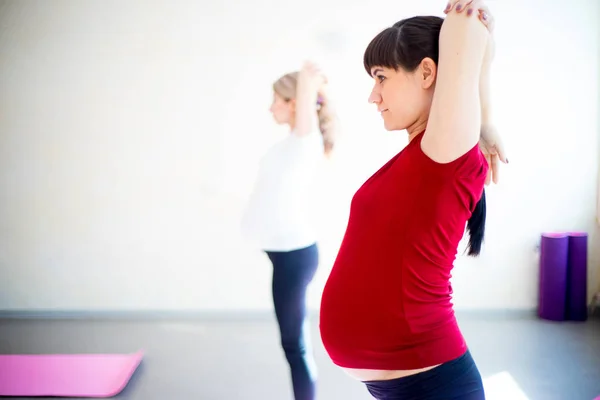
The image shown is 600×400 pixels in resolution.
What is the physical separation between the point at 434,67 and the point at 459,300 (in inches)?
91.6

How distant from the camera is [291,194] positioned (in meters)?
2.26

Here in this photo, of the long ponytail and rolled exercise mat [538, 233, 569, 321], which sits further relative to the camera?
rolled exercise mat [538, 233, 569, 321]

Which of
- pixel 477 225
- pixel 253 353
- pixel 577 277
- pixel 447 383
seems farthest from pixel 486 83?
pixel 577 277

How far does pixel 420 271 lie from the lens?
3.21 ft

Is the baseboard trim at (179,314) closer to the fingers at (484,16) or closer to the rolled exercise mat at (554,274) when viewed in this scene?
the rolled exercise mat at (554,274)

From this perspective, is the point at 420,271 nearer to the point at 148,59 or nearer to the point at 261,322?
the point at 261,322

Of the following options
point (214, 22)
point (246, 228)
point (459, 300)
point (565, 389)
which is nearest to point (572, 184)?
point (459, 300)

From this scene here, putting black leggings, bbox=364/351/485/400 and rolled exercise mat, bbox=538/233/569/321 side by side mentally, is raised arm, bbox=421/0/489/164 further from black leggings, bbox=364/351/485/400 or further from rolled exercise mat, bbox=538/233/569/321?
rolled exercise mat, bbox=538/233/569/321

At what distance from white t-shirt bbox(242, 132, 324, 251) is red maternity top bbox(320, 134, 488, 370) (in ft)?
3.78

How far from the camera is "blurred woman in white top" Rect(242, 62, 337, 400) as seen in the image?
215 cm

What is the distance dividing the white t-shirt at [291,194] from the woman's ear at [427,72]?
121 cm

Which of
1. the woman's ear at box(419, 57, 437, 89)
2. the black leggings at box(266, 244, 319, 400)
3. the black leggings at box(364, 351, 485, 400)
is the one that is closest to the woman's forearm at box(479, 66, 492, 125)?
the woman's ear at box(419, 57, 437, 89)

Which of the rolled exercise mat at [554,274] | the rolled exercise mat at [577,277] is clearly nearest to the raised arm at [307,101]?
the rolled exercise mat at [554,274]

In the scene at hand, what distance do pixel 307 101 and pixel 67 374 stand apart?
5.60 feet
